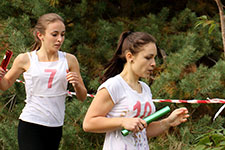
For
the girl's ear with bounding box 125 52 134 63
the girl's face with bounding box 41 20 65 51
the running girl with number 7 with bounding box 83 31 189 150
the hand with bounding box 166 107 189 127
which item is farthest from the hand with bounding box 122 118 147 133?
the girl's face with bounding box 41 20 65 51

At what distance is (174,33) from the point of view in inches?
193

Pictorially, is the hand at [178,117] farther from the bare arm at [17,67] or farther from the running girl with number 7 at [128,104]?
the bare arm at [17,67]

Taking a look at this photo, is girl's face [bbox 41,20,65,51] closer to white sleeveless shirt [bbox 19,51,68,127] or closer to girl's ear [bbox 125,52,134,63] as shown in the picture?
white sleeveless shirt [bbox 19,51,68,127]

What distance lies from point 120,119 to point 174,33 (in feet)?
11.1

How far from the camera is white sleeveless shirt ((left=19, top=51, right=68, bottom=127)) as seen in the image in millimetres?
2441

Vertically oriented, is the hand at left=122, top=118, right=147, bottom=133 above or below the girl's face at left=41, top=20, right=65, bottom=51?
below

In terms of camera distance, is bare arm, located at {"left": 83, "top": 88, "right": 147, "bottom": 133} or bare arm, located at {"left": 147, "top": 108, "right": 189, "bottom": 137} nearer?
bare arm, located at {"left": 83, "top": 88, "right": 147, "bottom": 133}

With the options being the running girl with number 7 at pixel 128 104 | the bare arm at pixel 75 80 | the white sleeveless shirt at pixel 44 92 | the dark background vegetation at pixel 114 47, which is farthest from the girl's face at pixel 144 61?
the dark background vegetation at pixel 114 47

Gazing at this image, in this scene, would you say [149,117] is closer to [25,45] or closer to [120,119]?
[120,119]

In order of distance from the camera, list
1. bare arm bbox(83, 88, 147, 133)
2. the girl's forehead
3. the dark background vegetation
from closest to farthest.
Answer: bare arm bbox(83, 88, 147, 133) < the girl's forehead < the dark background vegetation

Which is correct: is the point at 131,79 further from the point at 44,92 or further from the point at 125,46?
the point at 44,92

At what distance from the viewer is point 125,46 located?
205 cm

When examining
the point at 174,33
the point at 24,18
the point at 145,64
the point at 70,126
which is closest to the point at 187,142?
the point at 70,126

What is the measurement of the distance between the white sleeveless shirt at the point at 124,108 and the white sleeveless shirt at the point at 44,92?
0.71 meters
